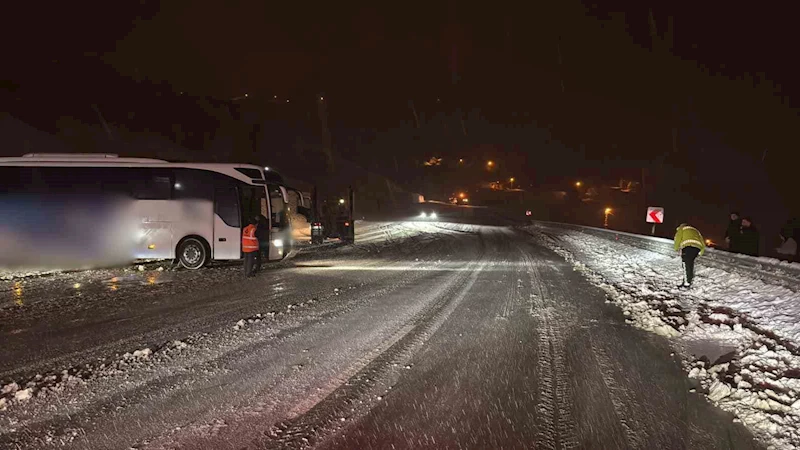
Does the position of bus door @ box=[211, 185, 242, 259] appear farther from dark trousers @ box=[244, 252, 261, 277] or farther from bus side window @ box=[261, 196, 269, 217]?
dark trousers @ box=[244, 252, 261, 277]

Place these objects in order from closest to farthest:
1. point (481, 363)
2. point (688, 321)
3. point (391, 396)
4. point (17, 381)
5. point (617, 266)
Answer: point (391, 396)
point (17, 381)
point (481, 363)
point (688, 321)
point (617, 266)

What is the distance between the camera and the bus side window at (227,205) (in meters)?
15.4

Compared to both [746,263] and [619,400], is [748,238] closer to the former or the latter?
[746,263]

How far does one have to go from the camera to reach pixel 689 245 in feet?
38.2

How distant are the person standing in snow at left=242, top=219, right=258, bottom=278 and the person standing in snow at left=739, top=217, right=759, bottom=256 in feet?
44.8

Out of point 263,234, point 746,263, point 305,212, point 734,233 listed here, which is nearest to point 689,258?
point 746,263

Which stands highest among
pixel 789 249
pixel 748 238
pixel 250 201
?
pixel 250 201

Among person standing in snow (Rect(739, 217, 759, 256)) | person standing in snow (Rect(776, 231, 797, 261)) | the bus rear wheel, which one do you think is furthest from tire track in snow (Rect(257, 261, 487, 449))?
person standing in snow (Rect(776, 231, 797, 261))

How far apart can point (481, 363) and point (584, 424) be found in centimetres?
191

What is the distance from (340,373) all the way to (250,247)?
8708 millimetres

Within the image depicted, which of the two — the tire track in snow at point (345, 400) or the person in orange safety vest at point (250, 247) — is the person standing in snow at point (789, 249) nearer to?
the tire track in snow at point (345, 400)

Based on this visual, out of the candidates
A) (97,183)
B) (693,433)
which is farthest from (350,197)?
(693,433)

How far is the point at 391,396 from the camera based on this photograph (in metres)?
5.18

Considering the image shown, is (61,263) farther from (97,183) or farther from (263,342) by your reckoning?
(263,342)
